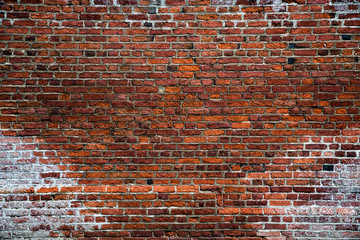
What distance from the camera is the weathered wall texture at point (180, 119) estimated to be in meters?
2.13

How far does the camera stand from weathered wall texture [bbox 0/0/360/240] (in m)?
2.13

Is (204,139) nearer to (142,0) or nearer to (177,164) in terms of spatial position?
(177,164)

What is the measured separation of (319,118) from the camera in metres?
2.17

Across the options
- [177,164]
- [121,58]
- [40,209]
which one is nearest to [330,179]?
[177,164]

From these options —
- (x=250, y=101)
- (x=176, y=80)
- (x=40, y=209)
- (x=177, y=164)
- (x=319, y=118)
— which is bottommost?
(x=40, y=209)

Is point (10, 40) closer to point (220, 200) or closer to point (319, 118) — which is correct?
point (220, 200)

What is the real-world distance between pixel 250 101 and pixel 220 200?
3.71ft

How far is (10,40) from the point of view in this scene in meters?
2.13

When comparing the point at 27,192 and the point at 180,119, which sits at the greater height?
the point at 180,119

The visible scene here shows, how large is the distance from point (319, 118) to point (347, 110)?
0.30 meters

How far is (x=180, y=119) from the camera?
7.17 feet

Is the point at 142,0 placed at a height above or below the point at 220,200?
above

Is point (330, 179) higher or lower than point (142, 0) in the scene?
lower

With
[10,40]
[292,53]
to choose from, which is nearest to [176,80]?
[292,53]
